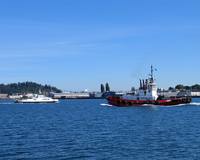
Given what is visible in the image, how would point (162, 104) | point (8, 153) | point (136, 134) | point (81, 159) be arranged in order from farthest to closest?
point (162, 104), point (136, 134), point (8, 153), point (81, 159)

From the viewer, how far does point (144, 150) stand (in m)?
47.5

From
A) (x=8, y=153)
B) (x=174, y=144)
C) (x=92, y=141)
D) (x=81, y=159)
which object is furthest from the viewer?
(x=92, y=141)

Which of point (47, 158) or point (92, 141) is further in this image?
point (92, 141)

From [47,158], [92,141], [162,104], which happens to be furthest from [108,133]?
[162,104]

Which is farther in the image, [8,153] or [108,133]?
[108,133]

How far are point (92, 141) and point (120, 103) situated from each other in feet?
360

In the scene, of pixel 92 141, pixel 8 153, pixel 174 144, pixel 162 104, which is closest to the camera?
pixel 8 153

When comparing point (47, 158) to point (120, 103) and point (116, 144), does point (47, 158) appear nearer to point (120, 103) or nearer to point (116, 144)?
point (116, 144)

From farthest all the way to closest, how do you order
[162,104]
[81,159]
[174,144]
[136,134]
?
[162,104], [136,134], [174,144], [81,159]

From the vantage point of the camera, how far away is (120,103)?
165 metres

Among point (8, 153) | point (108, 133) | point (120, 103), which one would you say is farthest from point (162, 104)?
point (8, 153)

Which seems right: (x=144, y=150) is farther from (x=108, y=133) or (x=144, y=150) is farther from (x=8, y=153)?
(x=108, y=133)

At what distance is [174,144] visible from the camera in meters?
51.4

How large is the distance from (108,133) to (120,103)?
10002 cm
